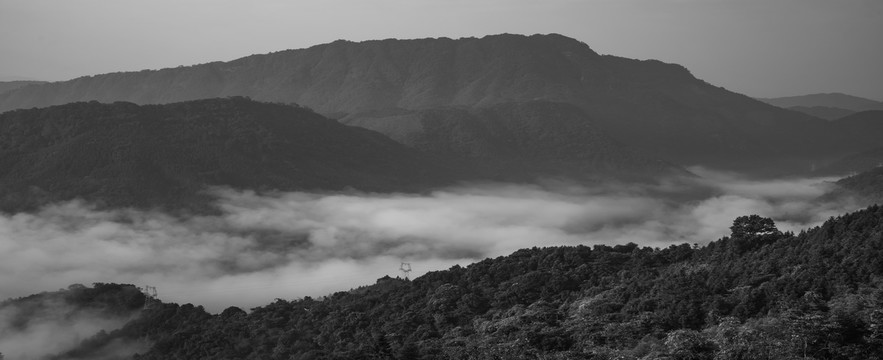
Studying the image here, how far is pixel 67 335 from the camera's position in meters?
93.4

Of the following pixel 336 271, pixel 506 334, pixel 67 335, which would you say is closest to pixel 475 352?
pixel 506 334

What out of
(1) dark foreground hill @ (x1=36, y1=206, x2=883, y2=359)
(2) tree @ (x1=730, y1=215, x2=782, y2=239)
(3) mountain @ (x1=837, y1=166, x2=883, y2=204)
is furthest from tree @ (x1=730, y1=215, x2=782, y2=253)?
(3) mountain @ (x1=837, y1=166, x2=883, y2=204)

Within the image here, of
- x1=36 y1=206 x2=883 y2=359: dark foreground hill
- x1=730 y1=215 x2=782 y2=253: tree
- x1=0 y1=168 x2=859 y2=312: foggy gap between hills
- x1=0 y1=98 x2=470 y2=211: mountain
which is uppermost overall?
x1=0 y1=98 x2=470 y2=211: mountain

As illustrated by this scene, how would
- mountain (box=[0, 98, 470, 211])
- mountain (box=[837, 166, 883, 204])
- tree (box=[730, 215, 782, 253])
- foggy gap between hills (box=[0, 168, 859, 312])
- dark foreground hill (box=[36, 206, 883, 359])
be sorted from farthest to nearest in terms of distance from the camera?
mountain (box=[837, 166, 883, 204]) → mountain (box=[0, 98, 470, 211]) → foggy gap between hills (box=[0, 168, 859, 312]) → tree (box=[730, 215, 782, 253]) → dark foreground hill (box=[36, 206, 883, 359])

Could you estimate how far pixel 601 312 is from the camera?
73875 mm

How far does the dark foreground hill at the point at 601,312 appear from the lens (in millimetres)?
61531

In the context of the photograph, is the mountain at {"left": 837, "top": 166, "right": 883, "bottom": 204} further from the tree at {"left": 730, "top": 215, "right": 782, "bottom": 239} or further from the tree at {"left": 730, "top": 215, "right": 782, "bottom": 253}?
the tree at {"left": 730, "top": 215, "right": 782, "bottom": 253}

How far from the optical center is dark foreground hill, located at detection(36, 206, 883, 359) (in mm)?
61531

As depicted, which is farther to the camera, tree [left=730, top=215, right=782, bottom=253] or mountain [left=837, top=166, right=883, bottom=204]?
mountain [left=837, top=166, right=883, bottom=204]

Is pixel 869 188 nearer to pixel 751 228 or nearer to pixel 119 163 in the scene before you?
pixel 751 228


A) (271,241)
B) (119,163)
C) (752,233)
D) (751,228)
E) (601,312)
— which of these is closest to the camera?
(601,312)

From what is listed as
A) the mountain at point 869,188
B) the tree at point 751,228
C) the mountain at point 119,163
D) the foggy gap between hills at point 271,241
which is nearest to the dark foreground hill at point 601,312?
the tree at point 751,228

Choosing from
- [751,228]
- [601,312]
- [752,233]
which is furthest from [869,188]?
[601,312]

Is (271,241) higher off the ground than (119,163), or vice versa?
(119,163)
